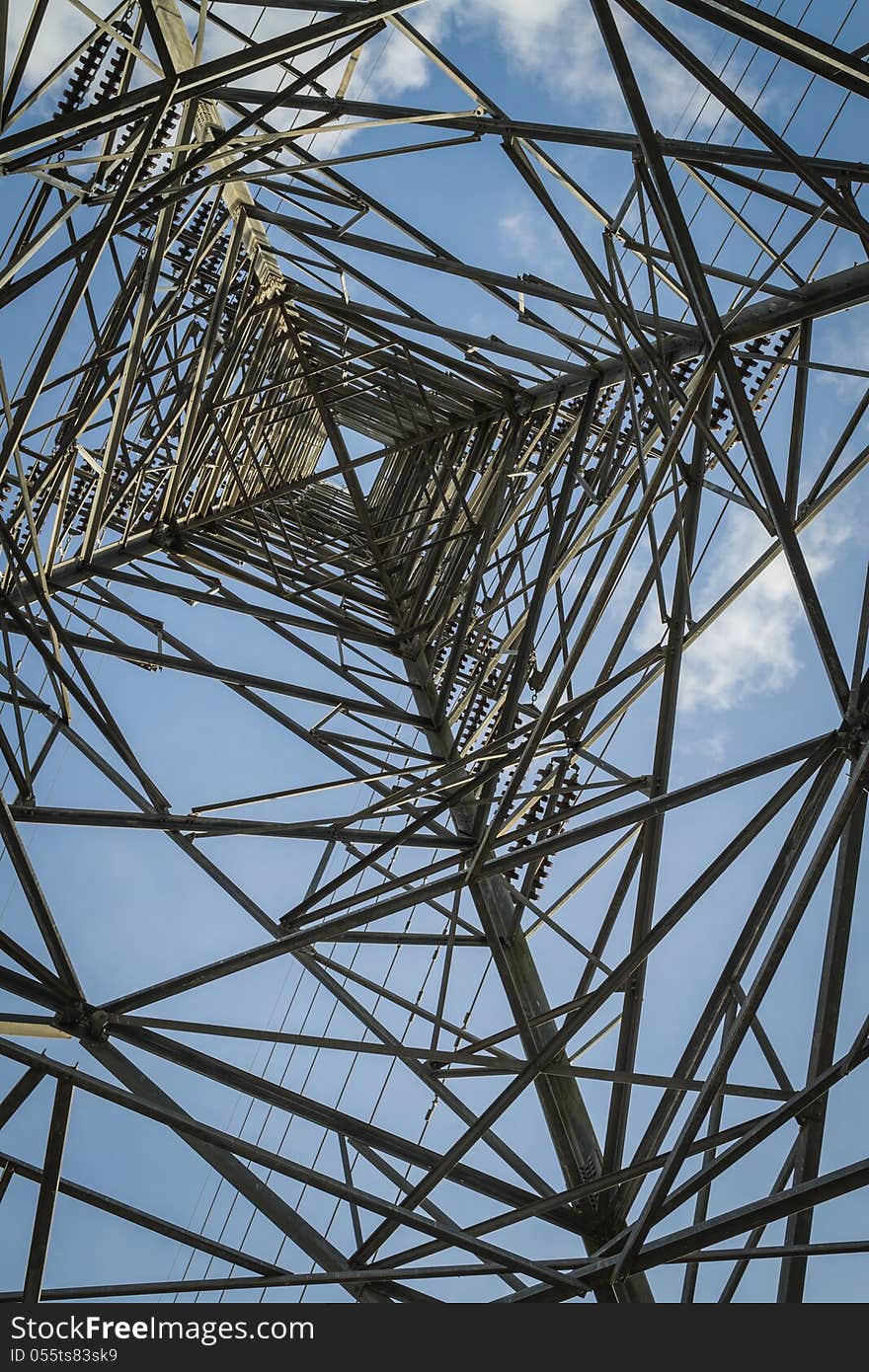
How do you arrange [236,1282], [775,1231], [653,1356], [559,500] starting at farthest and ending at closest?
[775,1231] < [559,500] < [236,1282] < [653,1356]

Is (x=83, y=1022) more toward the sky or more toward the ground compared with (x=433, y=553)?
more toward the ground

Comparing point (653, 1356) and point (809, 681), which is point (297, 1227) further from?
point (809, 681)

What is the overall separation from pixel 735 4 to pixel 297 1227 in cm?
611

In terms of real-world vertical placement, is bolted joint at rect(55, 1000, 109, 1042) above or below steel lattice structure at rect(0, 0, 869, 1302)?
below

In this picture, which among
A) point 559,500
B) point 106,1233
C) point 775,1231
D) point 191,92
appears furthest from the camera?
point 106,1233

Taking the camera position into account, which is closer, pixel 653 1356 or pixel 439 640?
pixel 653 1356

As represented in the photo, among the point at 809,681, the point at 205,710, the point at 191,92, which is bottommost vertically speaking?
the point at 191,92

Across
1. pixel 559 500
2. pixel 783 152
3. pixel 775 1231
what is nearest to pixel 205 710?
pixel 775 1231

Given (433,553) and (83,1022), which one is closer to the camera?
(83,1022)

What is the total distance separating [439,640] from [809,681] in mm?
22698

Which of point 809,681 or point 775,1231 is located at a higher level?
point 809,681

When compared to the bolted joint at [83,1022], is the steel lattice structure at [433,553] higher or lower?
higher

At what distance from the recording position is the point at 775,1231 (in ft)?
102

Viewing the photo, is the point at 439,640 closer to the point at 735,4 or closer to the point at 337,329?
the point at 337,329
